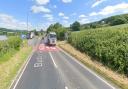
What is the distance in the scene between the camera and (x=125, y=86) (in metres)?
14.2

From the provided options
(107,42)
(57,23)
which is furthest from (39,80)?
(57,23)

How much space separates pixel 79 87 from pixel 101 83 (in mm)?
1882

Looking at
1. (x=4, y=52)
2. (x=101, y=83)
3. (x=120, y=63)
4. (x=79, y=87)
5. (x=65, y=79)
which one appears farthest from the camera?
(x=4, y=52)

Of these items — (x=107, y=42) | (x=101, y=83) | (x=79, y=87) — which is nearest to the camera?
(x=79, y=87)

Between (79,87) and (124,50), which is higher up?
(124,50)

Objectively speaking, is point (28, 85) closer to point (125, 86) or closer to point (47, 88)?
point (47, 88)

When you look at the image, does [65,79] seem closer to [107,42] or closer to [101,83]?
[101,83]

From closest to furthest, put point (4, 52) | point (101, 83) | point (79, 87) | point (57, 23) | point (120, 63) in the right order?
point (79, 87) < point (101, 83) < point (120, 63) < point (4, 52) < point (57, 23)

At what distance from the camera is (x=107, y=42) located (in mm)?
24688

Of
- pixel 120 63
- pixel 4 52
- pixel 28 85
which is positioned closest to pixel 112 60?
pixel 120 63

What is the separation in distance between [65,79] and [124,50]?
19.0 ft

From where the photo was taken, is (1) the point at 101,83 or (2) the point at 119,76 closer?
(1) the point at 101,83

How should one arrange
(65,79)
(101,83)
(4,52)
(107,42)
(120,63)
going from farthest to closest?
(4,52) < (107,42) < (120,63) < (65,79) < (101,83)

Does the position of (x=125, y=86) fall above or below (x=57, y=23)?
below
